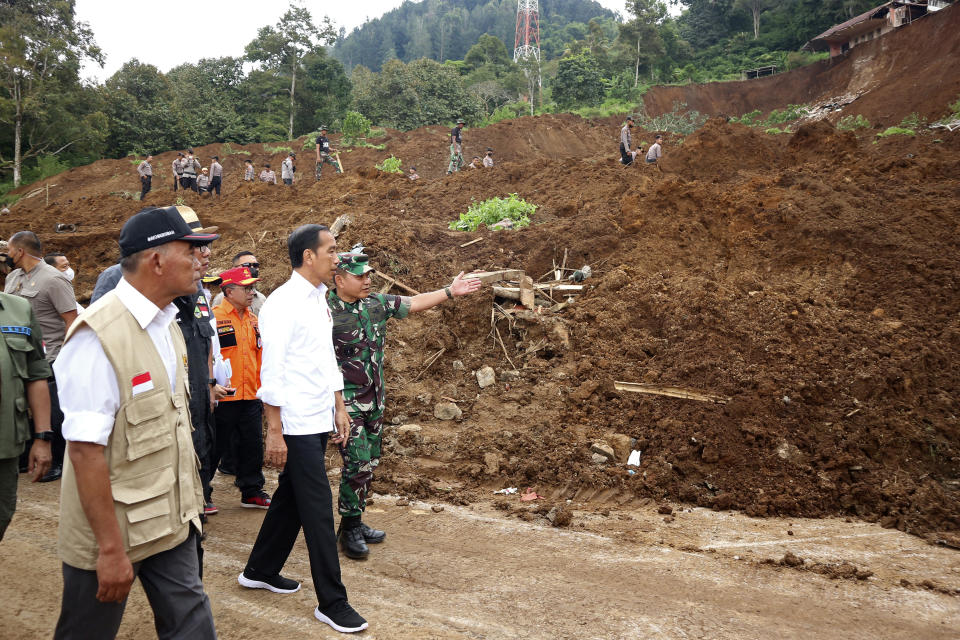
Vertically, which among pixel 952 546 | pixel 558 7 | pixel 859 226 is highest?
pixel 558 7

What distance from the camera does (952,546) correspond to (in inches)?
171

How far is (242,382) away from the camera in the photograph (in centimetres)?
515

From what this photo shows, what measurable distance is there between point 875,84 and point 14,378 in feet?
101

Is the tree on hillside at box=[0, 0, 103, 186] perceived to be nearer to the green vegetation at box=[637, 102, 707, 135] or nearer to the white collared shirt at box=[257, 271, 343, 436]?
the green vegetation at box=[637, 102, 707, 135]

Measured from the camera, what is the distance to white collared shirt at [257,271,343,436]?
334 cm

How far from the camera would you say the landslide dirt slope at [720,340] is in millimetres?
5391

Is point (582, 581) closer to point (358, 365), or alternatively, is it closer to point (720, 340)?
point (358, 365)

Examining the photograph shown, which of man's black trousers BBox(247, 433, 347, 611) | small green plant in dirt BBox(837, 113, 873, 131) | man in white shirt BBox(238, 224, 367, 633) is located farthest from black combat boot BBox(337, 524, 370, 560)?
small green plant in dirt BBox(837, 113, 873, 131)

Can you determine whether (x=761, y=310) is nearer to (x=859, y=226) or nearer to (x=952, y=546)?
(x=859, y=226)

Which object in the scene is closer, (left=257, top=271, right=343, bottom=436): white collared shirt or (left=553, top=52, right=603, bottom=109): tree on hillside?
(left=257, top=271, right=343, bottom=436): white collared shirt

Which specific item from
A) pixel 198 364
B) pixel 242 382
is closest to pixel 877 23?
pixel 242 382

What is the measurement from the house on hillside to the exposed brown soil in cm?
2063

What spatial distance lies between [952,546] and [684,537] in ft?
5.86

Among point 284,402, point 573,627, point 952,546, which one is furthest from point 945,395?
point 284,402
